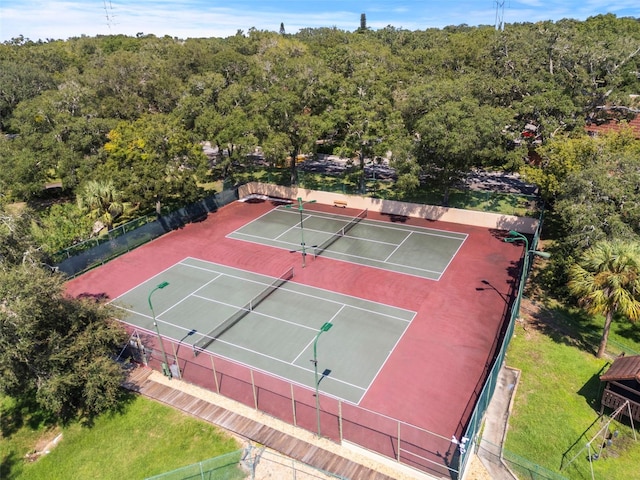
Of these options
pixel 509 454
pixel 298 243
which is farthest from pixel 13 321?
pixel 298 243

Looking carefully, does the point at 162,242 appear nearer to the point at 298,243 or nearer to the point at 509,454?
the point at 298,243

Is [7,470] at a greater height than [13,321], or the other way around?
[13,321]

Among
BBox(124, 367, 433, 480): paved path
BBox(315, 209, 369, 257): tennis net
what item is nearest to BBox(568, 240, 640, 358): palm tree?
BBox(124, 367, 433, 480): paved path

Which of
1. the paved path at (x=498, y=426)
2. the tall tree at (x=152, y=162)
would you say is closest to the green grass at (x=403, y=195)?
the tall tree at (x=152, y=162)

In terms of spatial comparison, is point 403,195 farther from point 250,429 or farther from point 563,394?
point 250,429

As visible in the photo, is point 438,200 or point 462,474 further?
point 438,200
